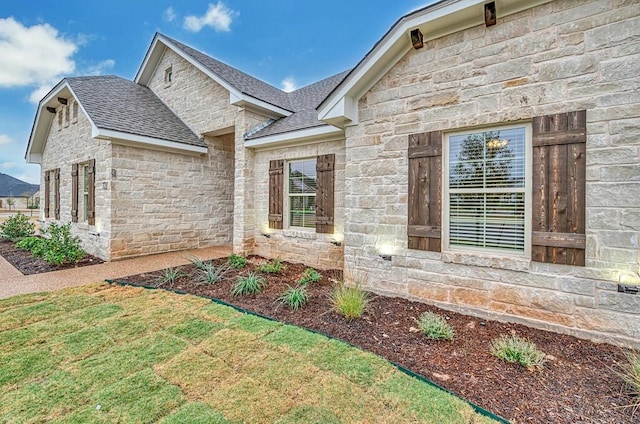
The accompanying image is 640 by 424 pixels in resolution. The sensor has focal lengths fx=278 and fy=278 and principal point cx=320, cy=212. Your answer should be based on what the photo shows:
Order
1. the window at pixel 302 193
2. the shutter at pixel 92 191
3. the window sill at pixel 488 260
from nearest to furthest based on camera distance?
the window sill at pixel 488 260, the window at pixel 302 193, the shutter at pixel 92 191

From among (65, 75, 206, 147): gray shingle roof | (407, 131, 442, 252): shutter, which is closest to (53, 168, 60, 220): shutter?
(65, 75, 206, 147): gray shingle roof

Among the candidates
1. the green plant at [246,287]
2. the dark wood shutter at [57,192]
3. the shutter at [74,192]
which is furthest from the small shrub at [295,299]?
the dark wood shutter at [57,192]

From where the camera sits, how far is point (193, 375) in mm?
2584

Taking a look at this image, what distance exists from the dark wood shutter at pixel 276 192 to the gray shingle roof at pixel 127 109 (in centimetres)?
308

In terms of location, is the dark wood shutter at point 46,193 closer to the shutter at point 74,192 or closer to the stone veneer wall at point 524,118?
the shutter at point 74,192

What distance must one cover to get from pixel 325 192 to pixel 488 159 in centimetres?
328

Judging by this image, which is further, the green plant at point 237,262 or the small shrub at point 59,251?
the small shrub at point 59,251

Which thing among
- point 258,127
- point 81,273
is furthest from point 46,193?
point 258,127

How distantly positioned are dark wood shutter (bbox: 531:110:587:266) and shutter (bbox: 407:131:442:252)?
1138 mm

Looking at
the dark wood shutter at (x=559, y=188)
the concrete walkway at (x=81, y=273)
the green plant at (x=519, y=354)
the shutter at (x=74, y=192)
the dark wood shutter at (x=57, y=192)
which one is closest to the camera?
the green plant at (x=519, y=354)

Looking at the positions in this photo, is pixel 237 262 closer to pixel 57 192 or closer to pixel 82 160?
pixel 82 160

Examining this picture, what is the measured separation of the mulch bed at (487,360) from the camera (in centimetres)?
223

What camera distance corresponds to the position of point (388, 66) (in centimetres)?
458

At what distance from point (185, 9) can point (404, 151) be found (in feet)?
62.1
